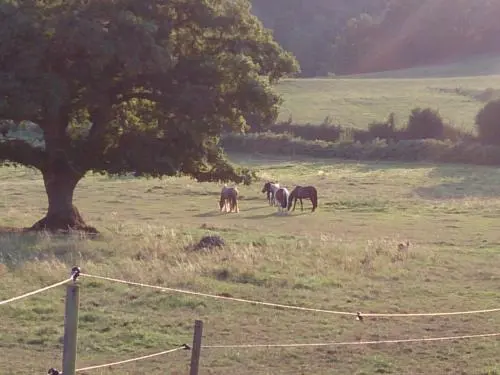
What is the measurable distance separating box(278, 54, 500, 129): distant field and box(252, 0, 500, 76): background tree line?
8194mm

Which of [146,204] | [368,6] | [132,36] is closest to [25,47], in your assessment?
[132,36]

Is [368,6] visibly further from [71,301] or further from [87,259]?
[71,301]

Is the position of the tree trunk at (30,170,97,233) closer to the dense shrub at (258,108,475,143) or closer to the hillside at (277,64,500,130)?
the dense shrub at (258,108,475,143)

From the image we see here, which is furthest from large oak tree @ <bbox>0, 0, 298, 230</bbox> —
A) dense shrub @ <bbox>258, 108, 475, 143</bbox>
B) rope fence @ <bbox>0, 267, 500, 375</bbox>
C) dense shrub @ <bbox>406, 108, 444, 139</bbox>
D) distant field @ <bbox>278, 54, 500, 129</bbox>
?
distant field @ <bbox>278, 54, 500, 129</bbox>

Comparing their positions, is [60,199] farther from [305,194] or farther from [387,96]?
[387,96]

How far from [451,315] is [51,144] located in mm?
13468

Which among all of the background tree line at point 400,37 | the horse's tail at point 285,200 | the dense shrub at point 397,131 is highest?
the background tree line at point 400,37

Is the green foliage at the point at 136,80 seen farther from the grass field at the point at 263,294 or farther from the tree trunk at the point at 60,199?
the grass field at the point at 263,294

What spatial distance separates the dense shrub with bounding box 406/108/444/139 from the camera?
7750cm

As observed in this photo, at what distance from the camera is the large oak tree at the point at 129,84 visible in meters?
21.0

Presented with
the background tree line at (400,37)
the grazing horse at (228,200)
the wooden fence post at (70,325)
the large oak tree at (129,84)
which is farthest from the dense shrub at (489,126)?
the wooden fence post at (70,325)

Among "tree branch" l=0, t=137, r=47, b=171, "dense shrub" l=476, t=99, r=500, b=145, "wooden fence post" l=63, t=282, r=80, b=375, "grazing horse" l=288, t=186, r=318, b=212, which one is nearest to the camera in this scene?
"wooden fence post" l=63, t=282, r=80, b=375

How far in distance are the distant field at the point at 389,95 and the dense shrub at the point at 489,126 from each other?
5.13 meters

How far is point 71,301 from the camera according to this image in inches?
287
